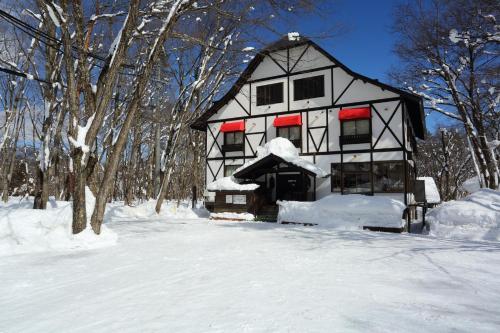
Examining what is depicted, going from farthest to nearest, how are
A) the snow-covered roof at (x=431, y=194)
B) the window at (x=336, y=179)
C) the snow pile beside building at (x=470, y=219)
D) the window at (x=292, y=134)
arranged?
the snow-covered roof at (x=431, y=194) < the window at (x=292, y=134) < the window at (x=336, y=179) < the snow pile beside building at (x=470, y=219)

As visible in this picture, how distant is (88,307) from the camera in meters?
3.65

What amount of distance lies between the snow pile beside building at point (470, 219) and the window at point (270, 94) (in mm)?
10628

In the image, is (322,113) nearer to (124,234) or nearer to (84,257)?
(124,234)

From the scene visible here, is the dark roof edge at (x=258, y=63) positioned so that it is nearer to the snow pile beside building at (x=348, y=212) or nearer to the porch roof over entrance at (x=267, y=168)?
the porch roof over entrance at (x=267, y=168)

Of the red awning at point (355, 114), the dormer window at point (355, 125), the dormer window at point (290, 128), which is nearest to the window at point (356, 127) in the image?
the dormer window at point (355, 125)

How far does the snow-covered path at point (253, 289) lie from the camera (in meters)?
3.12

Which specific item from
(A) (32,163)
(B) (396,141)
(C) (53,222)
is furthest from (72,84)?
(A) (32,163)

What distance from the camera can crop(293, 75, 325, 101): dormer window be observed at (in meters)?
18.1

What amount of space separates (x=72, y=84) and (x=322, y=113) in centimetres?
1320

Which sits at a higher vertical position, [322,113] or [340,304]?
A: [322,113]

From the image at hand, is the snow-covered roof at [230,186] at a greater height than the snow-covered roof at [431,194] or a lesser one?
greater

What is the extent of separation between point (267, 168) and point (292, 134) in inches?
107

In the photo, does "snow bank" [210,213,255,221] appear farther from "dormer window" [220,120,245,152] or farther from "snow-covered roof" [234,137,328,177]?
"dormer window" [220,120,245,152]

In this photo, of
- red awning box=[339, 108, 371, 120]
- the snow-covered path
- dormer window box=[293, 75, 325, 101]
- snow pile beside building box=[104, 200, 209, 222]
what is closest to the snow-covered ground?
the snow-covered path
